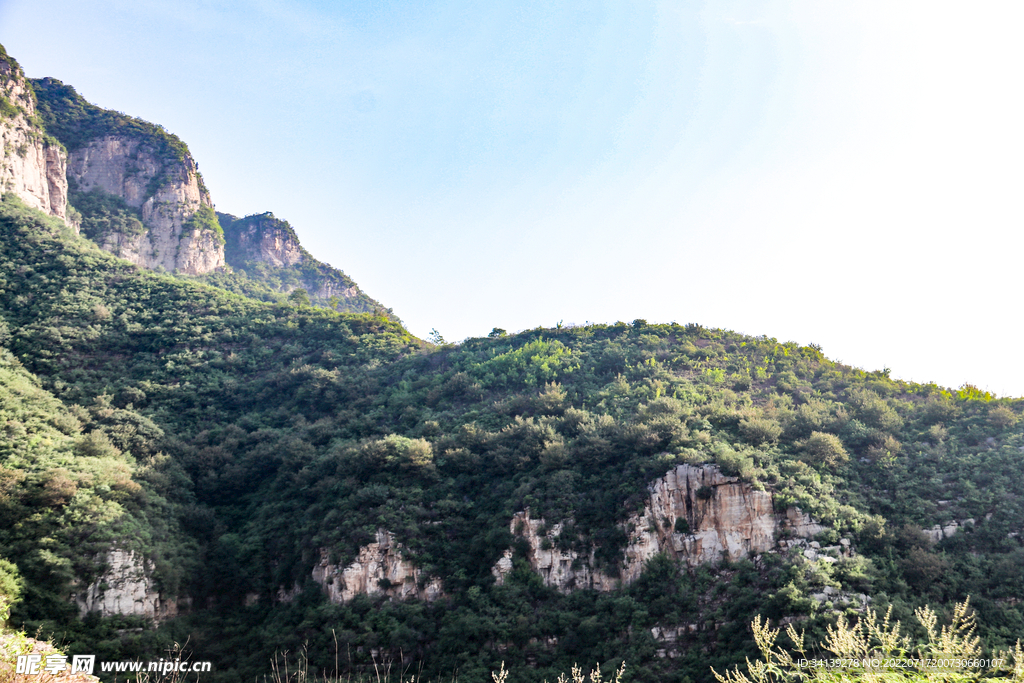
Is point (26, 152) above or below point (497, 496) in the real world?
above

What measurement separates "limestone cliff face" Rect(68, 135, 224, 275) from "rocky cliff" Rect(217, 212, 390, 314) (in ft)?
33.7

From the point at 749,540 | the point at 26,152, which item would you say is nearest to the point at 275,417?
the point at 749,540

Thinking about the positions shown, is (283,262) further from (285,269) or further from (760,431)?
(760,431)

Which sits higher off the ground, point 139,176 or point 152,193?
point 139,176

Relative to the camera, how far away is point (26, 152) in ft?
141

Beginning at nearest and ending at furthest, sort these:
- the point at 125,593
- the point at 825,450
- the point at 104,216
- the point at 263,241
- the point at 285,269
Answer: the point at 125,593 → the point at 825,450 → the point at 104,216 → the point at 285,269 → the point at 263,241

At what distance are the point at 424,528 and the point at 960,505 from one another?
17705mm

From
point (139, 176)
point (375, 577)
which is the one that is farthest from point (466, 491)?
point (139, 176)

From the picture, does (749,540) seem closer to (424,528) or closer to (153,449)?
(424,528)

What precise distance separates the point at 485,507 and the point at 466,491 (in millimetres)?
1272

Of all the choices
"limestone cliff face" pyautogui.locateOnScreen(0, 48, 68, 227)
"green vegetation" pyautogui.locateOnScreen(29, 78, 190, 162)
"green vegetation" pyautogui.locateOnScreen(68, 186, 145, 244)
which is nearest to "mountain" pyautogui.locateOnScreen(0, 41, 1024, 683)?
"limestone cliff face" pyautogui.locateOnScreen(0, 48, 68, 227)

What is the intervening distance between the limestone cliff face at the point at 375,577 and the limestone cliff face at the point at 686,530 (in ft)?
9.12

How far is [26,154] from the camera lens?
141 feet

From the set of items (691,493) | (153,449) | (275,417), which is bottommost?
(691,493)
